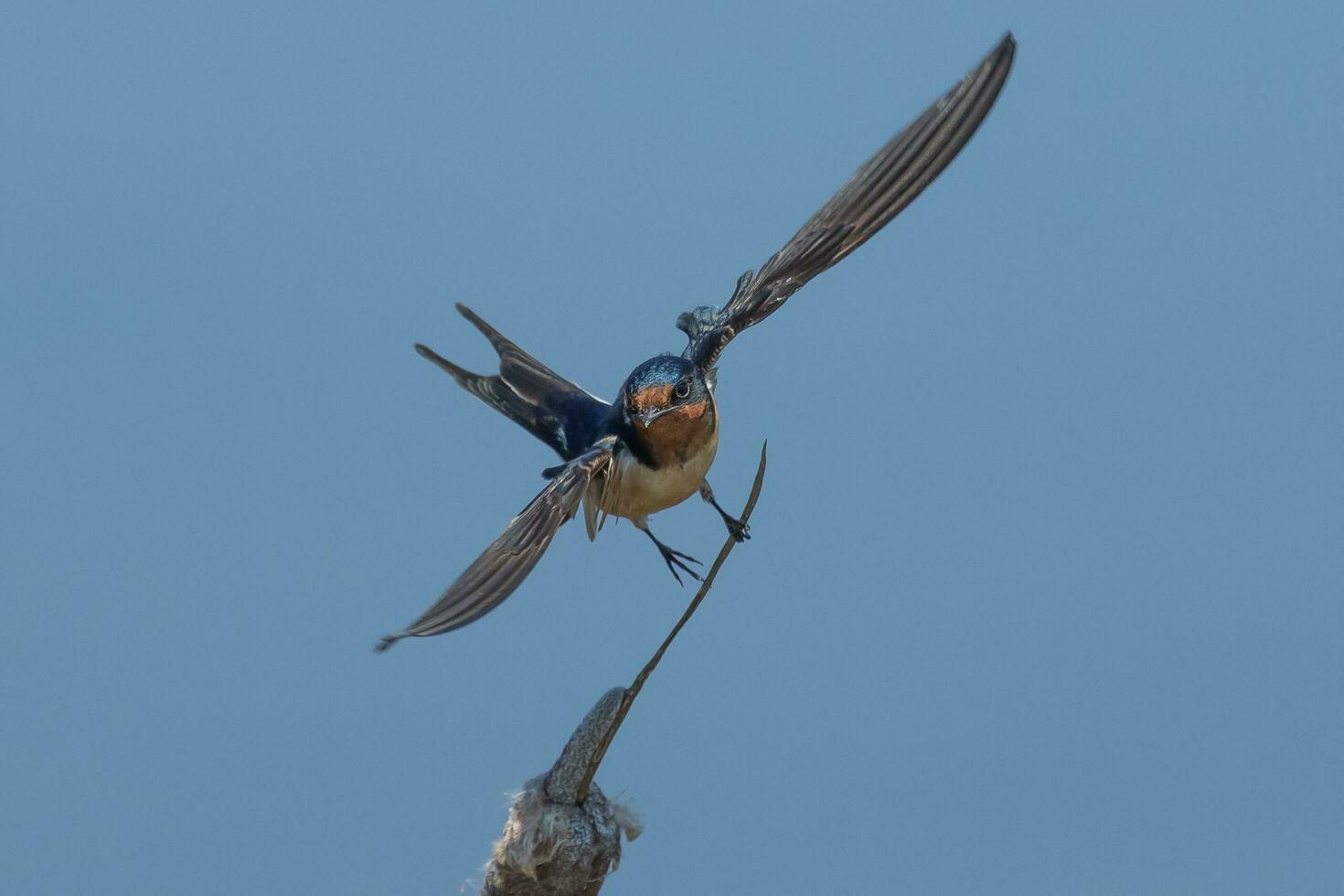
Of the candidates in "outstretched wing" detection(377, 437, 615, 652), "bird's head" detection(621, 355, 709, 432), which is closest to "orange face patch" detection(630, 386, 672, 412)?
"bird's head" detection(621, 355, 709, 432)

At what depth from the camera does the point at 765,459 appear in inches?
154

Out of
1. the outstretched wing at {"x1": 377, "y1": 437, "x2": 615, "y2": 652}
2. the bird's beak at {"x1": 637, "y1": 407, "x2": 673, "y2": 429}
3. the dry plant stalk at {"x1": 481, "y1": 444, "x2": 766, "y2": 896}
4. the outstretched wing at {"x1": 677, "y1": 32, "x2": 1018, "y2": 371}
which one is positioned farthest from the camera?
the outstretched wing at {"x1": 677, "y1": 32, "x2": 1018, "y2": 371}

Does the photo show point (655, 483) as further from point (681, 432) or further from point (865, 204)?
point (865, 204)

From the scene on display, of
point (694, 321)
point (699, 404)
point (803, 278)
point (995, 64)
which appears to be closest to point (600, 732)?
point (699, 404)

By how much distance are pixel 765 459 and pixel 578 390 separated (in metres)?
0.74

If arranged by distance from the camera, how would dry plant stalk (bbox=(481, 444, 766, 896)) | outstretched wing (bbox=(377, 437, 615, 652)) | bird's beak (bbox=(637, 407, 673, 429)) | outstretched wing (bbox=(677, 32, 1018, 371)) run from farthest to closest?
outstretched wing (bbox=(677, 32, 1018, 371))
bird's beak (bbox=(637, 407, 673, 429))
dry plant stalk (bbox=(481, 444, 766, 896))
outstretched wing (bbox=(377, 437, 615, 652))

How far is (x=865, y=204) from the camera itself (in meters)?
4.61

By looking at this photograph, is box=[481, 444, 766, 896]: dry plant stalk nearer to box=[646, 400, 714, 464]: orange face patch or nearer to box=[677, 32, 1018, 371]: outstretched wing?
box=[646, 400, 714, 464]: orange face patch

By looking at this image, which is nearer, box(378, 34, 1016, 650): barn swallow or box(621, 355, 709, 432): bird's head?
box(378, 34, 1016, 650): barn swallow

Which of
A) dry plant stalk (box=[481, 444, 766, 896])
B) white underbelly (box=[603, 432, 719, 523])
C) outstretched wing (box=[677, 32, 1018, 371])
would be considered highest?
outstretched wing (box=[677, 32, 1018, 371])

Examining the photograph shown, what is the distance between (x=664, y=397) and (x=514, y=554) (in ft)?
1.78

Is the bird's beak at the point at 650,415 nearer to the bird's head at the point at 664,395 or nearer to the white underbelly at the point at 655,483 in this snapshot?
the bird's head at the point at 664,395

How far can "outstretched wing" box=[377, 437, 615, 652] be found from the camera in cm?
328

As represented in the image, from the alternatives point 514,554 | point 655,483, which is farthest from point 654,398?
point 514,554
